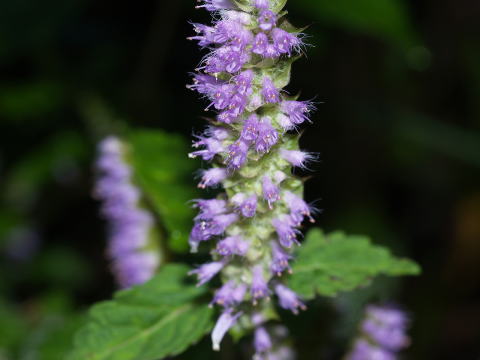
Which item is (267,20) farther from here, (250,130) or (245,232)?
(245,232)

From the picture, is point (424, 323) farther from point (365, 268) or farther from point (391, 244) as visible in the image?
point (365, 268)

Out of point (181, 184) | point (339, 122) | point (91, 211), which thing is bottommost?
point (181, 184)

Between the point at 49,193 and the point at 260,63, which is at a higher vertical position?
the point at 49,193

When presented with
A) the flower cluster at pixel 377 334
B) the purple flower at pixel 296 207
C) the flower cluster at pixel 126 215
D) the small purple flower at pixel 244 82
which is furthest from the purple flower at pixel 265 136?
the flower cluster at pixel 126 215

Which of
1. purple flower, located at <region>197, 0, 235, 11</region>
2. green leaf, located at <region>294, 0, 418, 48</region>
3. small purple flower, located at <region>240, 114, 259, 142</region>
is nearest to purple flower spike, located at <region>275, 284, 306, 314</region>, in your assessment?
small purple flower, located at <region>240, 114, 259, 142</region>

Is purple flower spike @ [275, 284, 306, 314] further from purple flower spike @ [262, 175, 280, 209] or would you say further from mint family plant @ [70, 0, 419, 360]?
purple flower spike @ [262, 175, 280, 209]

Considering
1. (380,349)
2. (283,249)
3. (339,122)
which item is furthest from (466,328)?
(283,249)

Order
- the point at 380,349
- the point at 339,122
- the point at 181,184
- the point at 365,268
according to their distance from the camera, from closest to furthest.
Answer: the point at 365,268
the point at 380,349
the point at 181,184
the point at 339,122
